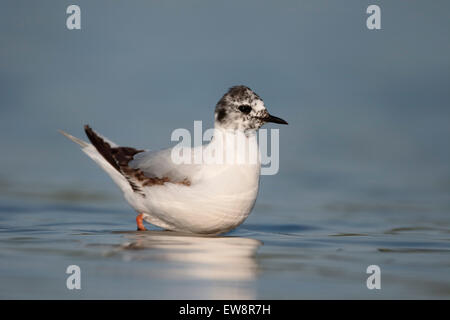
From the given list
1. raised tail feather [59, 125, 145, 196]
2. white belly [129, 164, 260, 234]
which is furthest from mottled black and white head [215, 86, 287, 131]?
raised tail feather [59, 125, 145, 196]

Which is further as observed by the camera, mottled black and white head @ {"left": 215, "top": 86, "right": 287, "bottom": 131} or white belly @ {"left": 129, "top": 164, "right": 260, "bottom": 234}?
mottled black and white head @ {"left": 215, "top": 86, "right": 287, "bottom": 131}

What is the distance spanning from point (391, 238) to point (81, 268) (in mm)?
3685

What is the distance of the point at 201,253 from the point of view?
21.5 feet

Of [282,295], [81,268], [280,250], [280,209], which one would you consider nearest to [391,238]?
[280,250]

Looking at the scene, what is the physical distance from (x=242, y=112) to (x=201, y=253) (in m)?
1.98

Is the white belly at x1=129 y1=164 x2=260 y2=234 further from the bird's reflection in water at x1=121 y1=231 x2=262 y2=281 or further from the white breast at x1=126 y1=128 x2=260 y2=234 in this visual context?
the bird's reflection in water at x1=121 y1=231 x2=262 y2=281

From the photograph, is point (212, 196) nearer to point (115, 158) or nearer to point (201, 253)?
point (201, 253)

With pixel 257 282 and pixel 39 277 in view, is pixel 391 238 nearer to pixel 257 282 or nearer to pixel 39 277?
pixel 257 282

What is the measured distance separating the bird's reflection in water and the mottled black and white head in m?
1.28

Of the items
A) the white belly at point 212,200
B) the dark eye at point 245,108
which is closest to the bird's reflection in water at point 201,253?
the white belly at point 212,200

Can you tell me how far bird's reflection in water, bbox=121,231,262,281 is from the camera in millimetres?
5816

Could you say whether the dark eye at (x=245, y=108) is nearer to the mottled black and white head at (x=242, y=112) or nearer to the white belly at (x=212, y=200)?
the mottled black and white head at (x=242, y=112)

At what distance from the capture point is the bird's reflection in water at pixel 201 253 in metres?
5.82

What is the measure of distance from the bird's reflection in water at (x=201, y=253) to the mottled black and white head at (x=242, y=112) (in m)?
1.28
